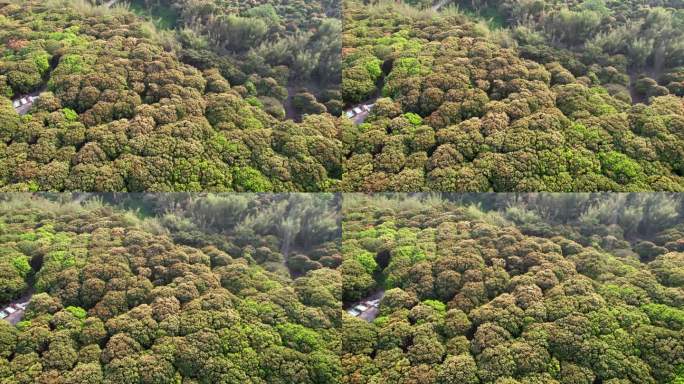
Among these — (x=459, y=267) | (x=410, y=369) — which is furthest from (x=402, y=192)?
(x=410, y=369)

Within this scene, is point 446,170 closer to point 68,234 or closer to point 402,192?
point 402,192

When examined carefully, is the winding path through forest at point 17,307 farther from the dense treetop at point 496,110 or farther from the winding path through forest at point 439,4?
the winding path through forest at point 439,4

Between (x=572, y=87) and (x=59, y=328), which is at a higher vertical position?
(x=572, y=87)

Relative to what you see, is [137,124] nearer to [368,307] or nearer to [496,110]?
[368,307]

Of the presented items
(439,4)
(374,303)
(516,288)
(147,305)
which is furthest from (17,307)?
(439,4)

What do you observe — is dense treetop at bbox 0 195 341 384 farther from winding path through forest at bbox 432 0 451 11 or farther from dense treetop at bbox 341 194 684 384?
winding path through forest at bbox 432 0 451 11

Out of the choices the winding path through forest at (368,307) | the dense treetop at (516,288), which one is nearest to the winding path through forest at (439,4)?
the dense treetop at (516,288)
